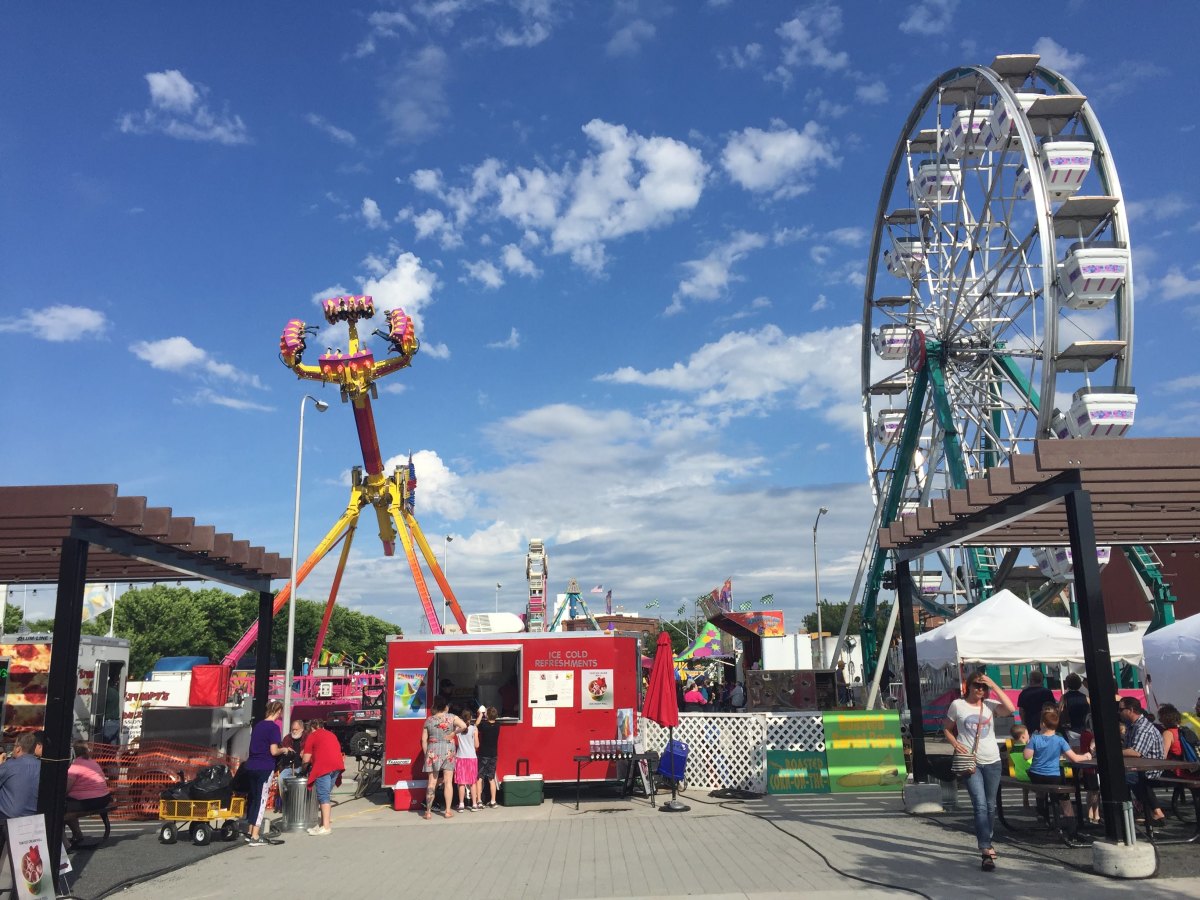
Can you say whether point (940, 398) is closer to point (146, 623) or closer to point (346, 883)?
point (346, 883)

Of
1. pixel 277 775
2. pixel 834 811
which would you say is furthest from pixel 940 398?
pixel 277 775

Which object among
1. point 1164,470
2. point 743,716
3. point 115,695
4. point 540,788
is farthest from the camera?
point 115,695

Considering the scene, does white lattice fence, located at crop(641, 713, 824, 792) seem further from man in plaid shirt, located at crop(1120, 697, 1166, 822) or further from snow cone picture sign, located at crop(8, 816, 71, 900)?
snow cone picture sign, located at crop(8, 816, 71, 900)

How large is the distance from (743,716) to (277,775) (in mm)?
6911

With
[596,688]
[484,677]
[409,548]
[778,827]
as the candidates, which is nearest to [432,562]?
[409,548]

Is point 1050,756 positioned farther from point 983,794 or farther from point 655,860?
point 655,860

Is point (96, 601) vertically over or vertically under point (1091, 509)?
over

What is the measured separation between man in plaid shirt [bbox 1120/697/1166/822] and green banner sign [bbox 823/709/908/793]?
3.70 m

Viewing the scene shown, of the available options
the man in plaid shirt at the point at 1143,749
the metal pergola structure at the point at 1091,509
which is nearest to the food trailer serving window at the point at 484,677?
the metal pergola structure at the point at 1091,509

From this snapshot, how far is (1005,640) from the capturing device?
20.9 meters

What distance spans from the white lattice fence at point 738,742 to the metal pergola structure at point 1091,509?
1915 millimetres

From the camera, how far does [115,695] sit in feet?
77.0

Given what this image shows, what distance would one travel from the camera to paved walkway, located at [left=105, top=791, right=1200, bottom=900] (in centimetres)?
773

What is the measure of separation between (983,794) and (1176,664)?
9448mm
